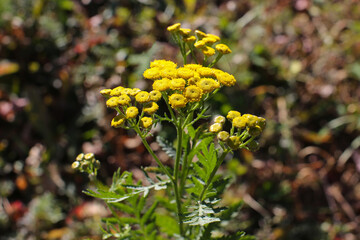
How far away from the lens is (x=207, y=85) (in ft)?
4.66

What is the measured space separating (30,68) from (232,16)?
231cm

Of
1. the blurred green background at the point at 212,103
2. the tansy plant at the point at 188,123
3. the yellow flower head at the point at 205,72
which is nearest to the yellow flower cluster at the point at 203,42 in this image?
the tansy plant at the point at 188,123

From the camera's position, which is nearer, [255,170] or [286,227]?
[286,227]

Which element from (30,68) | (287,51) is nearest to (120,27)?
(30,68)

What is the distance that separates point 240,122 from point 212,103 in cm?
188

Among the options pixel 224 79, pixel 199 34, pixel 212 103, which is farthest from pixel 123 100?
pixel 212 103

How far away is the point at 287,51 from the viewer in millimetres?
4047

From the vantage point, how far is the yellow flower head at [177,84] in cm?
142

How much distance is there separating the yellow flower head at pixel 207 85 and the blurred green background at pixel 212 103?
1.55 m

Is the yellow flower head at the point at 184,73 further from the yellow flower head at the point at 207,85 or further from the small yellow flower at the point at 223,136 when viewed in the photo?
the small yellow flower at the point at 223,136

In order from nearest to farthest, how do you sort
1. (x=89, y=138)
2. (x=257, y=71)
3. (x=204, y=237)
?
1. (x=204, y=237)
2. (x=89, y=138)
3. (x=257, y=71)

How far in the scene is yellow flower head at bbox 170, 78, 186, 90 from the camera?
55.8 inches

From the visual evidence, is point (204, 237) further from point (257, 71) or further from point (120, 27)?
point (120, 27)

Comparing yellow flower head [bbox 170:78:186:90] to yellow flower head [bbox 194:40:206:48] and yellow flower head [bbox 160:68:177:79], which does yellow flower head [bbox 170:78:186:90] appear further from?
yellow flower head [bbox 194:40:206:48]
